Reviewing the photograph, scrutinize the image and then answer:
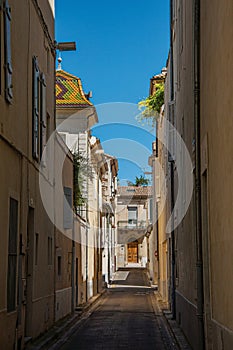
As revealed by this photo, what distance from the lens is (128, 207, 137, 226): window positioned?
80688mm

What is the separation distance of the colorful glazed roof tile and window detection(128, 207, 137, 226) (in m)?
47.6

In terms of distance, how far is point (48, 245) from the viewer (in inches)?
692

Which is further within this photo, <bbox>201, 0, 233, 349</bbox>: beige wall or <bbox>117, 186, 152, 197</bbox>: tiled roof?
<bbox>117, 186, 152, 197</bbox>: tiled roof

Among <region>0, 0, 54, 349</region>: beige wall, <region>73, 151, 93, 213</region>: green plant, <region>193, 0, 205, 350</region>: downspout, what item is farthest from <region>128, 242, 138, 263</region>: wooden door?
<region>193, 0, 205, 350</region>: downspout

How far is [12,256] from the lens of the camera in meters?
12.2

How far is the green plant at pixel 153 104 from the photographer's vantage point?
110 ft

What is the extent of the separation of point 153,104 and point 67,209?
42.5 feet

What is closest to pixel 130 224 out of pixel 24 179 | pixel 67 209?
pixel 67 209

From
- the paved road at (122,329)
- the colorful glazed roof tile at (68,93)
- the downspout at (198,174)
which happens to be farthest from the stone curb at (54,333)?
the colorful glazed roof tile at (68,93)

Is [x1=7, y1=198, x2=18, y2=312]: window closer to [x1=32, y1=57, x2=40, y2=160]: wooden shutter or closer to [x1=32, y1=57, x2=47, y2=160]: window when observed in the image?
[x1=32, y1=57, x2=40, y2=160]: wooden shutter

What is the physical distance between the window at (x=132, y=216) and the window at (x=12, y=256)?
224ft

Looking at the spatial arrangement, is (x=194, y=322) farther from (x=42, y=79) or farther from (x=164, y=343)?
(x=42, y=79)

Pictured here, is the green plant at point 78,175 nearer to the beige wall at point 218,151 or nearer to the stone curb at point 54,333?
the stone curb at point 54,333

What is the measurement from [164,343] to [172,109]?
8.31 meters
